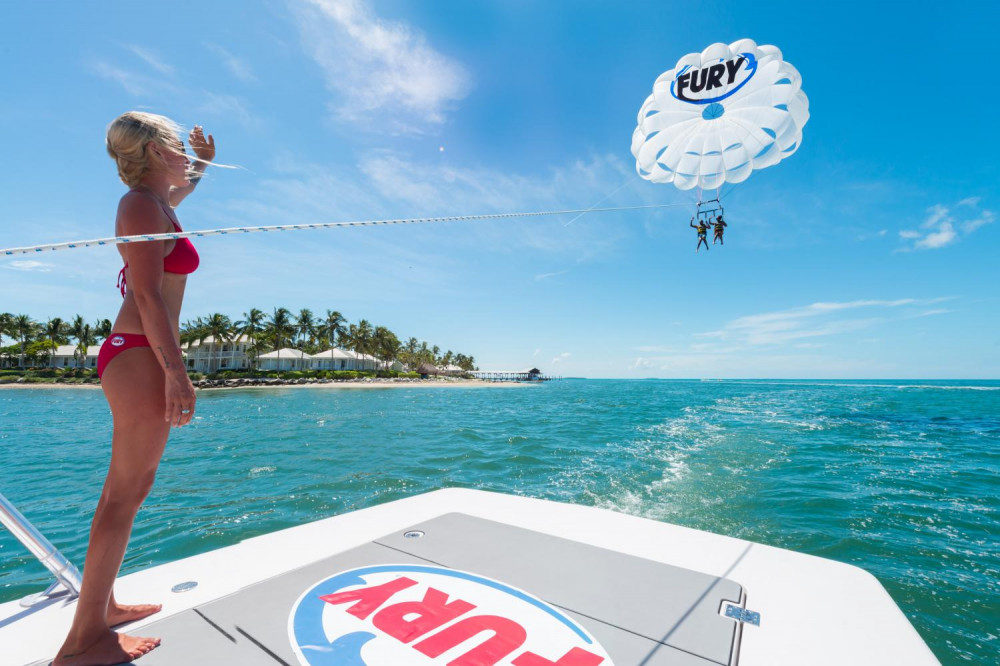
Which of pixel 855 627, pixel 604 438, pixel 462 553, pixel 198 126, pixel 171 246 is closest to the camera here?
pixel 171 246

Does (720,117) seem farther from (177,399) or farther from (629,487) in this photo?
(177,399)

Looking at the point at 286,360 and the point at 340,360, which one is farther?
the point at 340,360

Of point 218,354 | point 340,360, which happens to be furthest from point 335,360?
point 218,354

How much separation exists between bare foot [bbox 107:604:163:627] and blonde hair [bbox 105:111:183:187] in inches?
69.3

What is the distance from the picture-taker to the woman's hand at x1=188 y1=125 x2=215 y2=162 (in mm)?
2043

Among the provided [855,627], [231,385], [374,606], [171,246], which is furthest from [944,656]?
[231,385]

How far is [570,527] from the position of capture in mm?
3014

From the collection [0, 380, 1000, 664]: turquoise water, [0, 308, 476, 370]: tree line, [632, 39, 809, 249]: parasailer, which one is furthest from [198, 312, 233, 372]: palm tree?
[632, 39, 809, 249]: parasailer

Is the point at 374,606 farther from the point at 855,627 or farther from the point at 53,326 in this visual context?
the point at 53,326

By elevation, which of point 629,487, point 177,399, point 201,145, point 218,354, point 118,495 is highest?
point 218,354

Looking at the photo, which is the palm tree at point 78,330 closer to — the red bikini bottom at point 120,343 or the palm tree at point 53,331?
the palm tree at point 53,331

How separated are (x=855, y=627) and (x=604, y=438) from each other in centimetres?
1210

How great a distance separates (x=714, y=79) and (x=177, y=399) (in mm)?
10363

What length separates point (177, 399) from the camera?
156 centimetres
